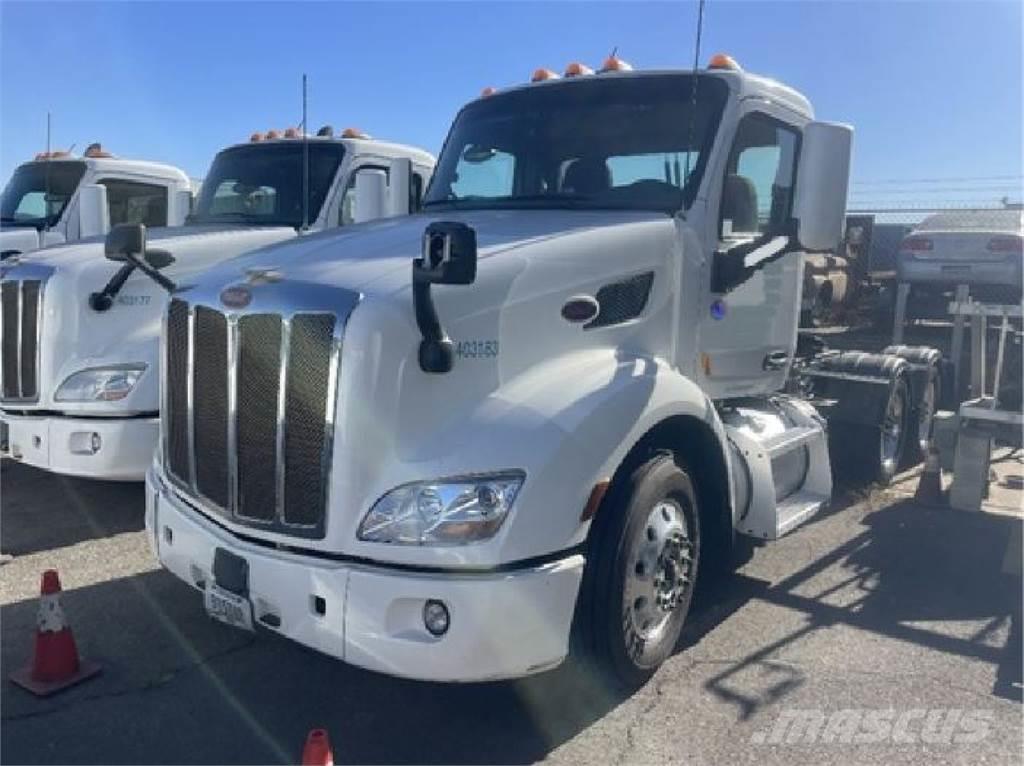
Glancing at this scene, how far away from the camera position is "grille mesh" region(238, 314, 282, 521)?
3434 mm

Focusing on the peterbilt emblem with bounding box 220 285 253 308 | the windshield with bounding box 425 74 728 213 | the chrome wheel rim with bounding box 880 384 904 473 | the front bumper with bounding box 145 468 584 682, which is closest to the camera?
the front bumper with bounding box 145 468 584 682

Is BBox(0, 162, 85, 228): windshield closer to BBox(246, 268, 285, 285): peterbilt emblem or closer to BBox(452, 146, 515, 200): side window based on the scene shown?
BBox(452, 146, 515, 200): side window

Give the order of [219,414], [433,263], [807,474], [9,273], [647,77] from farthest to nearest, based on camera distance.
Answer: [9,273] → [807,474] → [647,77] → [219,414] → [433,263]

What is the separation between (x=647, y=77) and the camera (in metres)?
4.85

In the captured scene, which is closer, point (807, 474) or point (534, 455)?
point (534, 455)

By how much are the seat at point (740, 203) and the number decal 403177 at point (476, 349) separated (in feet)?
6.01

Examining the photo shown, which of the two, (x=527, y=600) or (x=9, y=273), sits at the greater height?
(x=9, y=273)

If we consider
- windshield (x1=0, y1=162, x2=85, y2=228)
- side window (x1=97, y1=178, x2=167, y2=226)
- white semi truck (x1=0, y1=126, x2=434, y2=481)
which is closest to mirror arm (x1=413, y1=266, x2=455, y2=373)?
white semi truck (x1=0, y1=126, x2=434, y2=481)

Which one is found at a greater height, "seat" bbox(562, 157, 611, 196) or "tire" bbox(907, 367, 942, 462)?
"seat" bbox(562, 157, 611, 196)

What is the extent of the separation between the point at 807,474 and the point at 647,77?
263cm

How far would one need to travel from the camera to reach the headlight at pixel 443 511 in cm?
315

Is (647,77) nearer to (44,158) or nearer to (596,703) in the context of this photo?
(596,703)

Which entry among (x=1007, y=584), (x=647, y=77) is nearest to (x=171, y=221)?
(x=647, y=77)

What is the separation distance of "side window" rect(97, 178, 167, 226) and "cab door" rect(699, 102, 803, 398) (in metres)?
6.22
